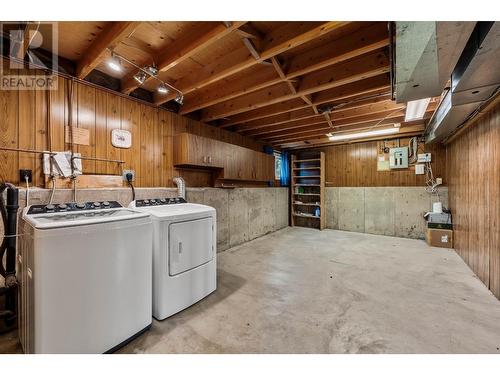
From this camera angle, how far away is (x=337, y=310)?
6.51 feet

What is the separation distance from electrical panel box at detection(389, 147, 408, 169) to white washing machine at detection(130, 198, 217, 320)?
4.67 m

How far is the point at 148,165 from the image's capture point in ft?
9.46

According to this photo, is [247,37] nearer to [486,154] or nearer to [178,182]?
[178,182]

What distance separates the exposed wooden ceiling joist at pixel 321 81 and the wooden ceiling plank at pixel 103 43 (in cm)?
173

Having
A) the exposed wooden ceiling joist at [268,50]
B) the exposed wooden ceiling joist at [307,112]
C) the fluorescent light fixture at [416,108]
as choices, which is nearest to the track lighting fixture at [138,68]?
the exposed wooden ceiling joist at [268,50]

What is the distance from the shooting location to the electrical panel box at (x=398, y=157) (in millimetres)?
4822

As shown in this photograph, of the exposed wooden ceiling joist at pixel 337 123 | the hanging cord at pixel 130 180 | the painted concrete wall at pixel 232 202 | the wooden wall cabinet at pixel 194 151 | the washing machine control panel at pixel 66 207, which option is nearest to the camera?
the washing machine control panel at pixel 66 207

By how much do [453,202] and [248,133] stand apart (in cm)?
423

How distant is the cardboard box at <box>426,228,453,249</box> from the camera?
3.96 meters

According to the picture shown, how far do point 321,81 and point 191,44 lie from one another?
4.85ft

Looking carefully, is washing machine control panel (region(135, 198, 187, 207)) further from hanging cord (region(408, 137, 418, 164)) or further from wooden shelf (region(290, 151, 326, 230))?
hanging cord (region(408, 137, 418, 164))

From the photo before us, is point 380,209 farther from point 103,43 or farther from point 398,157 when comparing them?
point 103,43

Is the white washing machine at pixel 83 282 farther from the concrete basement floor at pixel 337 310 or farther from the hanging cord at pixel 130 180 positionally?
the hanging cord at pixel 130 180
